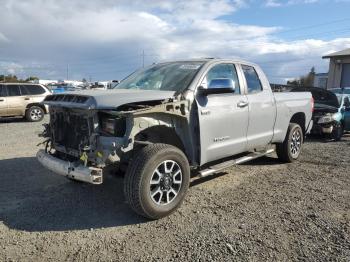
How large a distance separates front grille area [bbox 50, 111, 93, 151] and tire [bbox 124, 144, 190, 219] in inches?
27.4

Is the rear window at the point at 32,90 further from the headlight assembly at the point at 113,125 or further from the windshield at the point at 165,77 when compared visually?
the headlight assembly at the point at 113,125

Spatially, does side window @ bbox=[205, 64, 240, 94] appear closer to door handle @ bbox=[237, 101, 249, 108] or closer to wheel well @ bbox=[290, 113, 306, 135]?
door handle @ bbox=[237, 101, 249, 108]

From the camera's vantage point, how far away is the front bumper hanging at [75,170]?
429cm

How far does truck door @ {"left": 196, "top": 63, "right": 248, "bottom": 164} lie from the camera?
5.17 metres

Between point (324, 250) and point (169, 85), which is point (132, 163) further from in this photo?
point (324, 250)

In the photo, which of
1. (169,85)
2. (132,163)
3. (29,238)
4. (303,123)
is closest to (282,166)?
(303,123)

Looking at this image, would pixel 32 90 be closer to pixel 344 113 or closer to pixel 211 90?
pixel 344 113

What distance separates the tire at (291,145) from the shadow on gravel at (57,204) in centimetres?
337

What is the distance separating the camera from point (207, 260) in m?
3.64

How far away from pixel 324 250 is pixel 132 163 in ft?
7.40

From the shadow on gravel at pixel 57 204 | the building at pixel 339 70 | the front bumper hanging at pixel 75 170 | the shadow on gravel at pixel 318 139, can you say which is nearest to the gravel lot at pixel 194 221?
the shadow on gravel at pixel 57 204

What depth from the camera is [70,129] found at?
195 inches

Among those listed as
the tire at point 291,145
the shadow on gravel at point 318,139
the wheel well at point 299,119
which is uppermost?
the wheel well at point 299,119

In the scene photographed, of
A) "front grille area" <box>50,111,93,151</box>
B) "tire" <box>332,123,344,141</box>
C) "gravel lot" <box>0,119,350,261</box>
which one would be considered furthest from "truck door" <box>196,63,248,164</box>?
"tire" <box>332,123,344,141</box>
